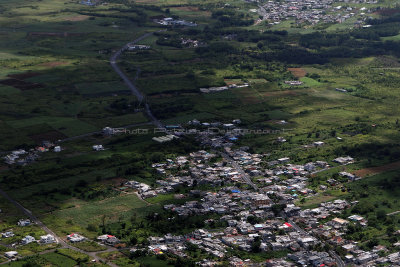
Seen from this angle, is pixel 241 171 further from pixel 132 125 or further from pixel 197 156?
pixel 132 125

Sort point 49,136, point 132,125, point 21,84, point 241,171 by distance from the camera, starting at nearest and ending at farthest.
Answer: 1. point 241,171
2. point 49,136
3. point 132,125
4. point 21,84

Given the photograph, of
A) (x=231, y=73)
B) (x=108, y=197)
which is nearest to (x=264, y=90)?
(x=231, y=73)

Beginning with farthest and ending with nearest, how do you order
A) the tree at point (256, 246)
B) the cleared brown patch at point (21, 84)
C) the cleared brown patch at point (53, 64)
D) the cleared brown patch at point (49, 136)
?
the cleared brown patch at point (53, 64), the cleared brown patch at point (21, 84), the cleared brown patch at point (49, 136), the tree at point (256, 246)

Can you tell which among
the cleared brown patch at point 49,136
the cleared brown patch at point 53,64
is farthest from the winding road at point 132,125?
the cleared brown patch at point 53,64

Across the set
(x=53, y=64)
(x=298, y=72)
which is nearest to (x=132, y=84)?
(x=53, y=64)

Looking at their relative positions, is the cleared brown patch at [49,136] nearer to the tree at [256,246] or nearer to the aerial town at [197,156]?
the aerial town at [197,156]
